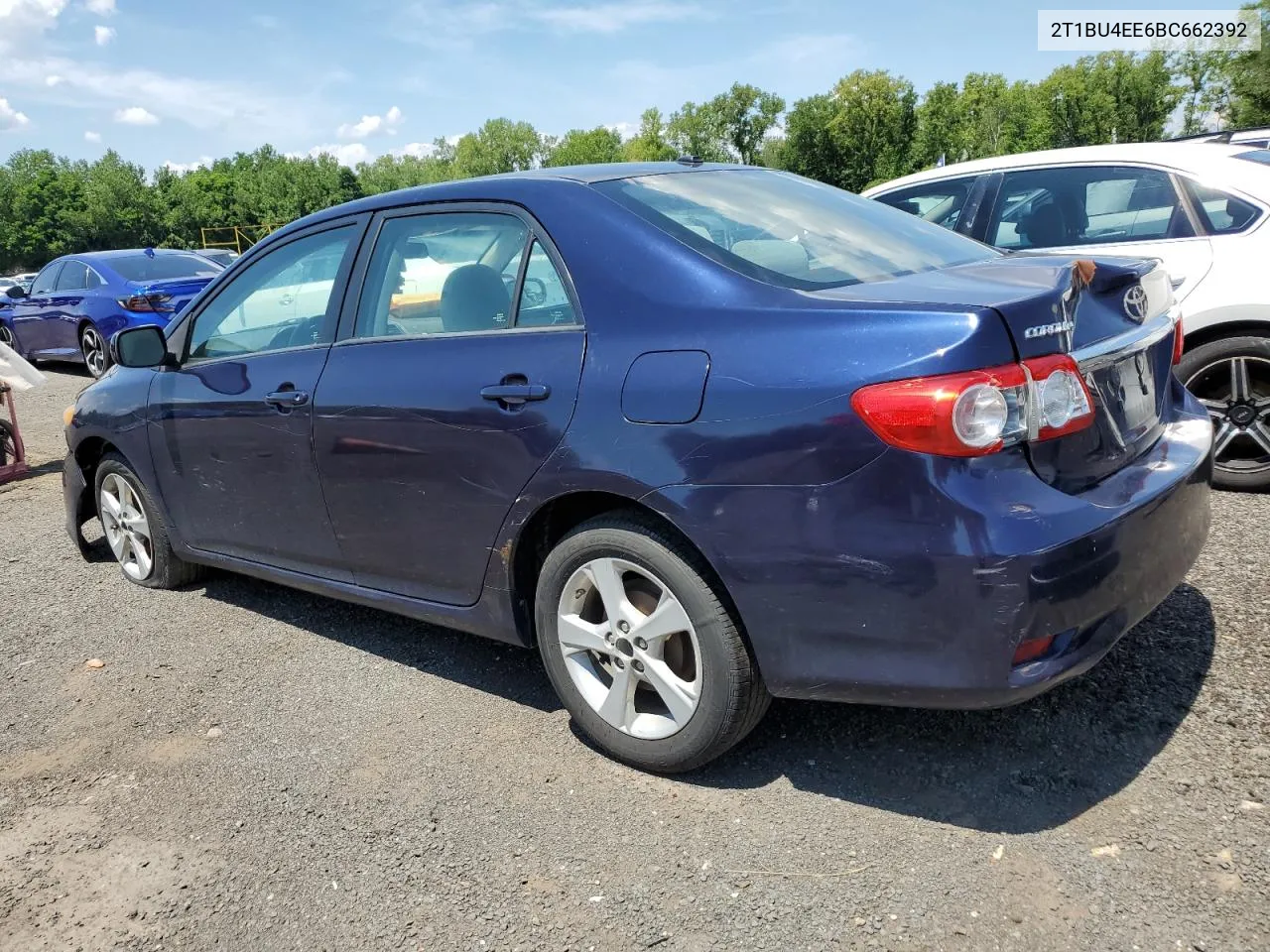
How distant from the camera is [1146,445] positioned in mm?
2732

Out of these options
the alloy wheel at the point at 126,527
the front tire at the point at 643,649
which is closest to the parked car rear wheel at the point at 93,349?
the alloy wheel at the point at 126,527

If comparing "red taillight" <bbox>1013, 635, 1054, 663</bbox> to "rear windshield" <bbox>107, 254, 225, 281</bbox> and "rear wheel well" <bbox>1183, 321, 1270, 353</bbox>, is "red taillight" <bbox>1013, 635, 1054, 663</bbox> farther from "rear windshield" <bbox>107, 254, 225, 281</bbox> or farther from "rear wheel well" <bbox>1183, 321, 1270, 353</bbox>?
"rear windshield" <bbox>107, 254, 225, 281</bbox>

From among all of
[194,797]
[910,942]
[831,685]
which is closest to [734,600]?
[831,685]

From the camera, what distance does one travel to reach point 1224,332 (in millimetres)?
4805

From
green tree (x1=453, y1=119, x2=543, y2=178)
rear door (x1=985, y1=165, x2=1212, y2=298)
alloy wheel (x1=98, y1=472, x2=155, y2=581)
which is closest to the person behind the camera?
alloy wheel (x1=98, y1=472, x2=155, y2=581)

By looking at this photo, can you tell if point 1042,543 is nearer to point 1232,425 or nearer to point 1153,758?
point 1153,758

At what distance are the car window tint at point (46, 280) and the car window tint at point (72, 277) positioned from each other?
0.19 metres

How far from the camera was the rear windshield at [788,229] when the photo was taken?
2760mm

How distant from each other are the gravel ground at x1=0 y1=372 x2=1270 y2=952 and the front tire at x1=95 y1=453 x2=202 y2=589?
916 millimetres

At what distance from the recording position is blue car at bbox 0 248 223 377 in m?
11.9

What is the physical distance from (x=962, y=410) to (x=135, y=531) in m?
4.08

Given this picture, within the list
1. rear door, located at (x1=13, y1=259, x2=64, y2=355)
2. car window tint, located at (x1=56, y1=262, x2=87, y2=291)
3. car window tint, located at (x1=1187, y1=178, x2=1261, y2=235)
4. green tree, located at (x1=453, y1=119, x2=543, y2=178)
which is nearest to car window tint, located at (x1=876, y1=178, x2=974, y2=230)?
car window tint, located at (x1=1187, y1=178, x2=1261, y2=235)

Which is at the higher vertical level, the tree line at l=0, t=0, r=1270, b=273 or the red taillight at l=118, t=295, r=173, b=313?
the tree line at l=0, t=0, r=1270, b=273

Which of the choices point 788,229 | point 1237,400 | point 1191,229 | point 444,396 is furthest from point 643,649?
point 1191,229
